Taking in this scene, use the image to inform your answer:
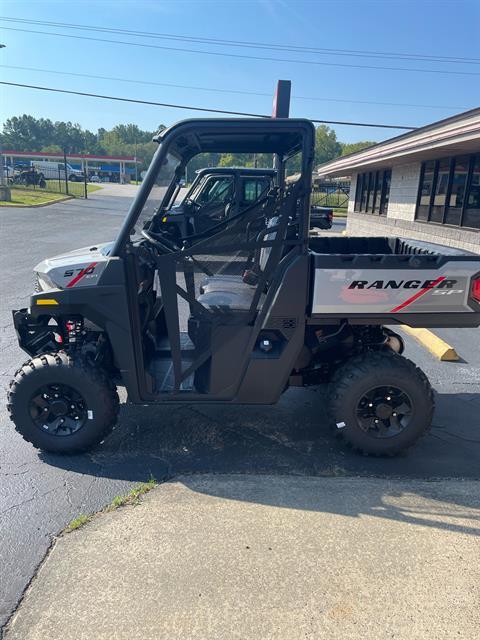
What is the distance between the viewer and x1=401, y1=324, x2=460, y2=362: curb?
5500 mm

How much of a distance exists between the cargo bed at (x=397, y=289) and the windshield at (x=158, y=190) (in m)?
1.22

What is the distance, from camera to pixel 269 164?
178 inches

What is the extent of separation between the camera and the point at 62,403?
3.33 meters

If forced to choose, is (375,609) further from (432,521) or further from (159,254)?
(159,254)

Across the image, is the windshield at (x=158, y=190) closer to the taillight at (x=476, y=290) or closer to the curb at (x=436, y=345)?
the taillight at (x=476, y=290)

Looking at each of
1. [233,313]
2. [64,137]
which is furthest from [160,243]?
[64,137]

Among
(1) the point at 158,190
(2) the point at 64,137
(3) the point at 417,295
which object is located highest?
(2) the point at 64,137

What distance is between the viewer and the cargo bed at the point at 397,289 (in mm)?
3131

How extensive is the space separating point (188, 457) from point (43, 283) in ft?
5.42

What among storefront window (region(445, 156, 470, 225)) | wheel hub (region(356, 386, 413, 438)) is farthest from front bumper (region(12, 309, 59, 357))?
storefront window (region(445, 156, 470, 225))

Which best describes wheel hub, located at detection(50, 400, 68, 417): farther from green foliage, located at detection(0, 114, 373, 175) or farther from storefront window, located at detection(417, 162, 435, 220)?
green foliage, located at detection(0, 114, 373, 175)

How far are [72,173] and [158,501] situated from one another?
66.5 m

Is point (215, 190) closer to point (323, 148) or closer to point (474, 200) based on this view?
point (474, 200)

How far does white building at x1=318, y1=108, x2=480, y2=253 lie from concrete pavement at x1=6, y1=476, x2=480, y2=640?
8.21 m
